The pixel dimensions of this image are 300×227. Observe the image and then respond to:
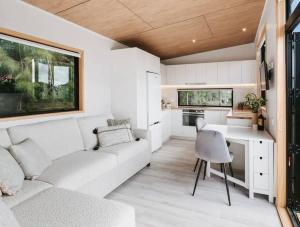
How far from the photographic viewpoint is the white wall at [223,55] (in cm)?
583

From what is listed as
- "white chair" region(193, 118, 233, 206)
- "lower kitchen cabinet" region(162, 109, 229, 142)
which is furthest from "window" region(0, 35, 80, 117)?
"lower kitchen cabinet" region(162, 109, 229, 142)

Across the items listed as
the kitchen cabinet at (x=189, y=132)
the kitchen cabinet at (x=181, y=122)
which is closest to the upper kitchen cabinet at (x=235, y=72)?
the kitchen cabinet at (x=181, y=122)

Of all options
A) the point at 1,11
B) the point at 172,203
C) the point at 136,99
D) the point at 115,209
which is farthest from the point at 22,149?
the point at 136,99

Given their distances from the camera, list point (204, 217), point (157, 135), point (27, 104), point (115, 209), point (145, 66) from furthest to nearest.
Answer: point (157, 135), point (145, 66), point (27, 104), point (204, 217), point (115, 209)

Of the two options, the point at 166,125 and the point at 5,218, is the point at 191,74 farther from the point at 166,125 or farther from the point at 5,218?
the point at 5,218

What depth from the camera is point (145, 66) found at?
436 cm

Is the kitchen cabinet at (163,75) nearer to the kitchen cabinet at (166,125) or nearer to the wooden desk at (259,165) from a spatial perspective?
the kitchen cabinet at (166,125)

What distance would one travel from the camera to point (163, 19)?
3553 mm

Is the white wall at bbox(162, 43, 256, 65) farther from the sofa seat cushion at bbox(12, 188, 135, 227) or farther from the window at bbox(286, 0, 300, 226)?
the sofa seat cushion at bbox(12, 188, 135, 227)

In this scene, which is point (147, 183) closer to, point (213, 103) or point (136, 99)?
point (136, 99)

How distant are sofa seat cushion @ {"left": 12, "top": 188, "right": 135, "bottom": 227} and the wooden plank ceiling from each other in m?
2.31

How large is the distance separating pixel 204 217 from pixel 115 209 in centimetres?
119

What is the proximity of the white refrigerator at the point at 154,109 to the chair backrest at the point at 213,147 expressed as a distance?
1846mm

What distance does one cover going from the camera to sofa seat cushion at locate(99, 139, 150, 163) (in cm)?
298
